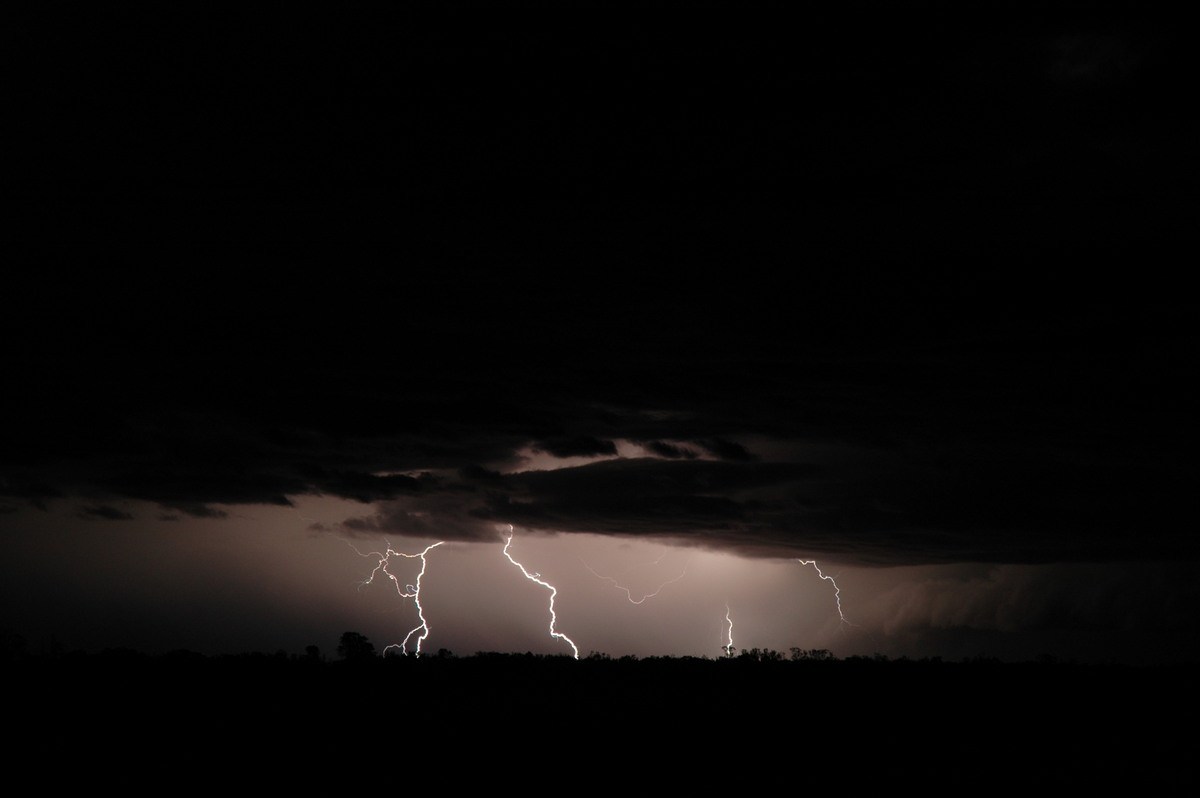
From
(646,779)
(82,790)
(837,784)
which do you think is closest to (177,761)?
(82,790)

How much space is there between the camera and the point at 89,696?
2141cm

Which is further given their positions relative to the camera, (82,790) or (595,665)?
(595,665)

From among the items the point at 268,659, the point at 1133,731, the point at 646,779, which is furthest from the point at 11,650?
the point at 1133,731

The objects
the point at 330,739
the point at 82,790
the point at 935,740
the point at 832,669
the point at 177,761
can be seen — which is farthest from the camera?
the point at 832,669

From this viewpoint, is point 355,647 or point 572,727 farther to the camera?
point 355,647

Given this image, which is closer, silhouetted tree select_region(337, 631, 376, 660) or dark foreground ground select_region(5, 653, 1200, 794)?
dark foreground ground select_region(5, 653, 1200, 794)

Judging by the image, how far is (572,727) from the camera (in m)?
20.5

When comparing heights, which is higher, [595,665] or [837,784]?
[595,665]

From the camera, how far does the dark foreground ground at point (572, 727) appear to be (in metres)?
17.1

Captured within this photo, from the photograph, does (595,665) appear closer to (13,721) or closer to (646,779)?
(646,779)

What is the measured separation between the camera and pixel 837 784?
17.1 metres

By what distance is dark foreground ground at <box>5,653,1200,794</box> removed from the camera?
17.1 meters

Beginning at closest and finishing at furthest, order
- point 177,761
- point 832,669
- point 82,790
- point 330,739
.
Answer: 1. point 82,790
2. point 177,761
3. point 330,739
4. point 832,669

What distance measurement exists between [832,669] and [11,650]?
876 inches
